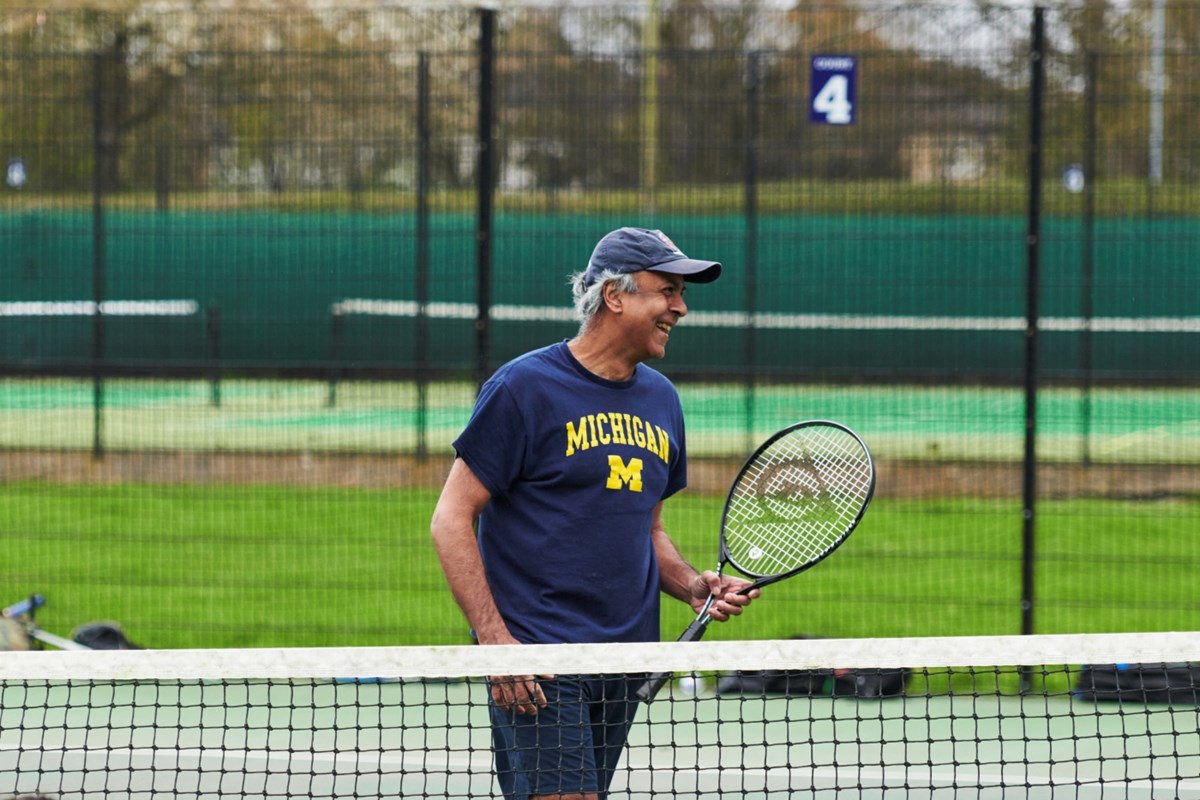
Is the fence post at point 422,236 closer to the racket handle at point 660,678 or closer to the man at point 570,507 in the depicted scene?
the man at point 570,507

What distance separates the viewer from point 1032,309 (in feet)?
23.1

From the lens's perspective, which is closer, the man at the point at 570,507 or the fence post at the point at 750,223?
the man at the point at 570,507

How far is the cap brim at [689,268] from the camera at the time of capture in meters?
3.92

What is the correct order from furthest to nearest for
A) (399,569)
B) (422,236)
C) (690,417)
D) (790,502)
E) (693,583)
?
(399,569) → (690,417) → (422,236) → (790,502) → (693,583)

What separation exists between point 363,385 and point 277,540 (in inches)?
32.9

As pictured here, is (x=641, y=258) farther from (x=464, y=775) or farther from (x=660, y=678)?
(x=464, y=775)

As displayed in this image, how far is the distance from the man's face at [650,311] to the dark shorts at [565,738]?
2.53 ft

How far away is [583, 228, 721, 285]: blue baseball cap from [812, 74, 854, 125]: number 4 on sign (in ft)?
10.9

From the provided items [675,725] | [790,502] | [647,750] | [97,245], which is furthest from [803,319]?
[790,502]

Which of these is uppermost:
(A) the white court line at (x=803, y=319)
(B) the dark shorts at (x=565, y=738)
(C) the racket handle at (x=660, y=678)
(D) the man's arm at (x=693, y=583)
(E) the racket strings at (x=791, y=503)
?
(A) the white court line at (x=803, y=319)

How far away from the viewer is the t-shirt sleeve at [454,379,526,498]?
3.82m

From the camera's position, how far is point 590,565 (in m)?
3.91

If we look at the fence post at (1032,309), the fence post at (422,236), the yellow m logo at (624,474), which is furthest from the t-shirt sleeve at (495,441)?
the fence post at (422,236)

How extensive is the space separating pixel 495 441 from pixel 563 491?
0.65 ft
